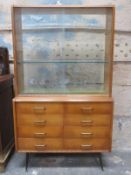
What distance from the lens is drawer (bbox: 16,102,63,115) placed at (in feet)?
6.47

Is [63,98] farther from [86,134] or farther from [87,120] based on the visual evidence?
[86,134]

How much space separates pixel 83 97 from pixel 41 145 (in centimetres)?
60

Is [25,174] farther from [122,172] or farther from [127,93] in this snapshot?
[127,93]

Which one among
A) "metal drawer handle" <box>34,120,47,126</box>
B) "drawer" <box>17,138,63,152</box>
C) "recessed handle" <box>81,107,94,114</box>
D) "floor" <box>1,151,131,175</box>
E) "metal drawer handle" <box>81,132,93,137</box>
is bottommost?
"floor" <box>1,151,131,175</box>

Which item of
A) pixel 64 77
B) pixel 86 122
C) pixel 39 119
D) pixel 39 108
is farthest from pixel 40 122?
pixel 64 77

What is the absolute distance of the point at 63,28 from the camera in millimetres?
2145

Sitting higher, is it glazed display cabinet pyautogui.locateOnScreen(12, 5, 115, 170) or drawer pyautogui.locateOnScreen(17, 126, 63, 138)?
glazed display cabinet pyautogui.locateOnScreen(12, 5, 115, 170)

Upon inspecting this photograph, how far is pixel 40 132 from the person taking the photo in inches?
80.2

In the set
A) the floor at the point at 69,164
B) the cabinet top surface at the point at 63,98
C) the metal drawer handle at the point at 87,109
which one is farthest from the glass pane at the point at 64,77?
the floor at the point at 69,164

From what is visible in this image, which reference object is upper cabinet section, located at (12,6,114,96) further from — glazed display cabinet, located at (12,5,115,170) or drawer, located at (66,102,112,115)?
drawer, located at (66,102,112,115)

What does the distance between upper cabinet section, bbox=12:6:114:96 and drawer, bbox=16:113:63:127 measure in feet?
0.81

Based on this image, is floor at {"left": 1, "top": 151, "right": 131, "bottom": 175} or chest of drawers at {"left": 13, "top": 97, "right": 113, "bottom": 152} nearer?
chest of drawers at {"left": 13, "top": 97, "right": 113, "bottom": 152}

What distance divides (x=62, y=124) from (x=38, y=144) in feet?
0.99

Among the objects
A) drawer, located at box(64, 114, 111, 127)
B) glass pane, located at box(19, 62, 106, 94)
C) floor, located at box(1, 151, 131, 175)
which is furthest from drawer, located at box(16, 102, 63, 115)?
floor, located at box(1, 151, 131, 175)
